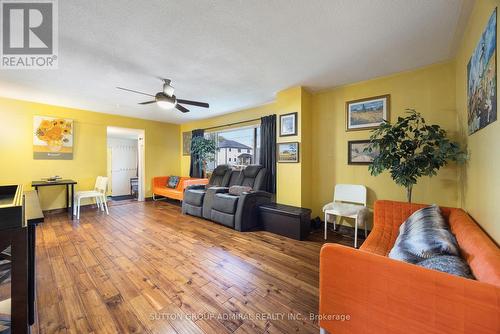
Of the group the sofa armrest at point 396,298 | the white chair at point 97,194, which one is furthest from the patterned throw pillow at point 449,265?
the white chair at point 97,194

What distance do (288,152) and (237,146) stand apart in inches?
85.2

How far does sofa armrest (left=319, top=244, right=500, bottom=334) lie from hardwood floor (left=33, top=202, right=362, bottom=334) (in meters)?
0.52

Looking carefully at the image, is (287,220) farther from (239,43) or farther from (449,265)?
(239,43)

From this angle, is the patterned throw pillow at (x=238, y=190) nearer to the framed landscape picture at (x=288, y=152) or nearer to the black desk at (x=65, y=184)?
the framed landscape picture at (x=288, y=152)

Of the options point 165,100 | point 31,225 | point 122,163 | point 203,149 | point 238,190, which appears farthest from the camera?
point 122,163

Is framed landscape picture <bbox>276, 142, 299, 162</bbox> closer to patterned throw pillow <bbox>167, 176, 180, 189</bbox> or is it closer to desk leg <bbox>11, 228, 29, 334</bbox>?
desk leg <bbox>11, 228, 29, 334</bbox>

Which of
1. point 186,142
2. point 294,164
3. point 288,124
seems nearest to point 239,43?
point 288,124

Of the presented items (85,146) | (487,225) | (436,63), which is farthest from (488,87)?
(85,146)

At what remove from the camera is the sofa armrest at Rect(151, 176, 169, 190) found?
19.3ft

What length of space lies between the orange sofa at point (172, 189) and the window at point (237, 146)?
0.69 meters

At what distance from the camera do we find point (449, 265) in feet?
3.14

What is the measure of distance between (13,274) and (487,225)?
8.99 ft

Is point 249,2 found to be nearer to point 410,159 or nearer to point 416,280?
point 416,280

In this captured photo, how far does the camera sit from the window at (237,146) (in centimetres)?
472
